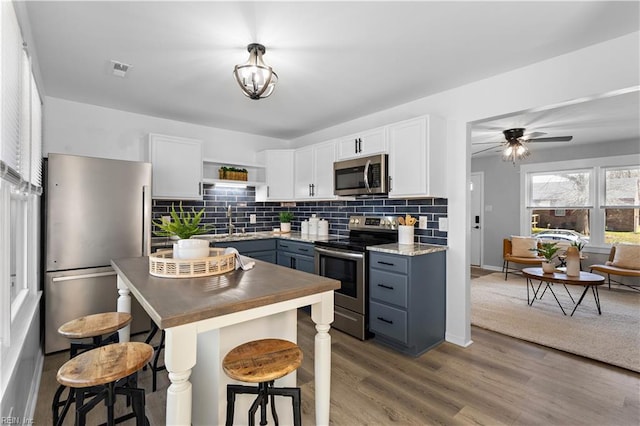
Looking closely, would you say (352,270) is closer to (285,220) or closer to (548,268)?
(285,220)

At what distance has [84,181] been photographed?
2.87 m

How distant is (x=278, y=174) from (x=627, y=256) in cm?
529

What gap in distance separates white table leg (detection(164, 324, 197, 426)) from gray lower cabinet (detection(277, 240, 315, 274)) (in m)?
2.49

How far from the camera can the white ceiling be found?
6.06 feet

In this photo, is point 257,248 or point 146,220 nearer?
point 146,220

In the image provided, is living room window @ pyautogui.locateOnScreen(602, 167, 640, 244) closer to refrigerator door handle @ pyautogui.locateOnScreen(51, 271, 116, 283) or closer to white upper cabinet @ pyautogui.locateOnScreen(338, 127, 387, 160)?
white upper cabinet @ pyautogui.locateOnScreen(338, 127, 387, 160)

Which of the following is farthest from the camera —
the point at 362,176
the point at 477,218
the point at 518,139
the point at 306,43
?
the point at 477,218

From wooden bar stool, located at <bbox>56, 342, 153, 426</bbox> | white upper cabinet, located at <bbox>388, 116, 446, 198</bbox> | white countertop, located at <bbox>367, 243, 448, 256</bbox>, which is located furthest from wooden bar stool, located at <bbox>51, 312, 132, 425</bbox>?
white upper cabinet, located at <bbox>388, 116, 446, 198</bbox>

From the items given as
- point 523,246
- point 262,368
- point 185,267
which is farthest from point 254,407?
point 523,246

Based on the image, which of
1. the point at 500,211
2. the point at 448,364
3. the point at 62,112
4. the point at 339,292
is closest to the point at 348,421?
the point at 448,364

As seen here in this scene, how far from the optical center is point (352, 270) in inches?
124

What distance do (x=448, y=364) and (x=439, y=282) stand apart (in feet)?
2.37

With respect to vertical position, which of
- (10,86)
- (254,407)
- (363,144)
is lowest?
(254,407)

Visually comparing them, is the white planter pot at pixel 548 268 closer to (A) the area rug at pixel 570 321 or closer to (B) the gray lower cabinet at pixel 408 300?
(A) the area rug at pixel 570 321
